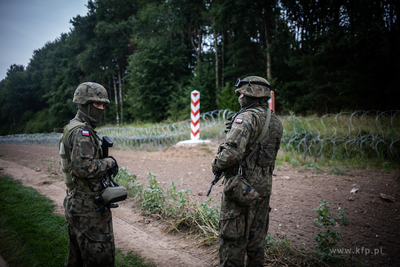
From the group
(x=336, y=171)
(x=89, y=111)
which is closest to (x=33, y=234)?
(x=89, y=111)

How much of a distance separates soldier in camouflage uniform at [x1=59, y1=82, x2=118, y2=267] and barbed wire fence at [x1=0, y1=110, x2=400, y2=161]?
5.99 m

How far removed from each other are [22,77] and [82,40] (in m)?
22.9

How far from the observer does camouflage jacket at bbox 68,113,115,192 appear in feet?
6.75

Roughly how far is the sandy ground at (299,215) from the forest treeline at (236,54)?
26.4ft

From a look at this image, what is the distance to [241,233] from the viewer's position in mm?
2137

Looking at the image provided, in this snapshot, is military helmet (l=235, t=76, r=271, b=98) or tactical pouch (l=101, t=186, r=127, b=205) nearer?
tactical pouch (l=101, t=186, r=127, b=205)

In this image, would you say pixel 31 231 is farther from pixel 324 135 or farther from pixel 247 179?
pixel 324 135

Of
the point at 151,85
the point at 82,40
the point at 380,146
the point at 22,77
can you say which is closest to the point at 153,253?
the point at 380,146

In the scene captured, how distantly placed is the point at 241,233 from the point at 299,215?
1.99m

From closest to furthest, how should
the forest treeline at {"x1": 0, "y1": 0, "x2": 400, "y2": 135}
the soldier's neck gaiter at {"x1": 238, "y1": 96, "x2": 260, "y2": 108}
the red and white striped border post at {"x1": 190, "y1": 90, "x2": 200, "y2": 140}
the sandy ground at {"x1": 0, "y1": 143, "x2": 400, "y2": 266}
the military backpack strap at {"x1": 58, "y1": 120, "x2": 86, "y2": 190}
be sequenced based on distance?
the military backpack strap at {"x1": 58, "y1": 120, "x2": 86, "y2": 190} → the soldier's neck gaiter at {"x1": 238, "y1": 96, "x2": 260, "y2": 108} → the sandy ground at {"x1": 0, "y1": 143, "x2": 400, "y2": 266} → the red and white striped border post at {"x1": 190, "y1": 90, "x2": 200, "y2": 140} → the forest treeline at {"x1": 0, "y1": 0, "x2": 400, "y2": 135}

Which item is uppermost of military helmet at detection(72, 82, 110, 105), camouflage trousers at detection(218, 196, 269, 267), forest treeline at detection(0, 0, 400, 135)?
forest treeline at detection(0, 0, 400, 135)

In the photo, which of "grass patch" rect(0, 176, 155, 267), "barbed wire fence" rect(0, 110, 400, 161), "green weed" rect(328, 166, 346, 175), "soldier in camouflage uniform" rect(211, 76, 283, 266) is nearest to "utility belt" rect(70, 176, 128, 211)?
"soldier in camouflage uniform" rect(211, 76, 283, 266)

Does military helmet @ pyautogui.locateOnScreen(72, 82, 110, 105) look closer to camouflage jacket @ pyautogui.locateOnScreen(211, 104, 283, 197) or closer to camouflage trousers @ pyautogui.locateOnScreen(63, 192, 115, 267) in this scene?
camouflage trousers @ pyautogui.locateOnScreen(63, 192, 115, 267)

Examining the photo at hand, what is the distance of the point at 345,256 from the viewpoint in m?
2.66
